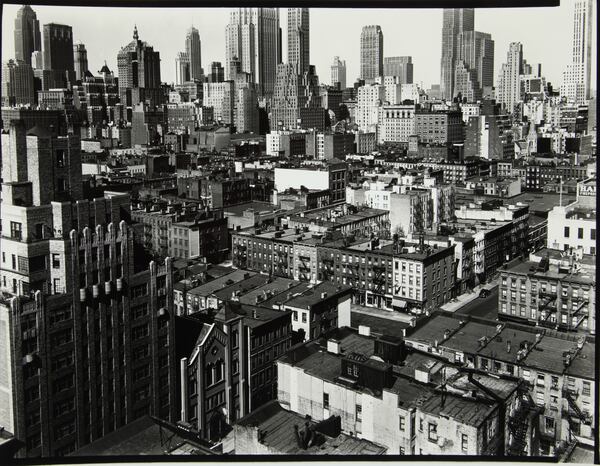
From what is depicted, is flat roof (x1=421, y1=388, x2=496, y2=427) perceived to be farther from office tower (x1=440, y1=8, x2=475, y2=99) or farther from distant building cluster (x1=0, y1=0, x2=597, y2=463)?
office tower (x1=440, y1=8, x2=475, y2=99)

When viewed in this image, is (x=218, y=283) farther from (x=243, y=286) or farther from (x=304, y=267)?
(x=304, y=267)

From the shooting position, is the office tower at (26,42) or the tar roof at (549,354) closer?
the tar roof at (549,354)

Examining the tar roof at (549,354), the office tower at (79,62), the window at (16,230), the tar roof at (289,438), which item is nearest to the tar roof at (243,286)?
the tar roof at (549,354)

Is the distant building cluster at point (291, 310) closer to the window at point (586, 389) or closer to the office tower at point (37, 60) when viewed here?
the window at point (586, 389)

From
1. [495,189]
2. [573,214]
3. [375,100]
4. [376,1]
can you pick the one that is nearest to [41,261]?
[376,1]

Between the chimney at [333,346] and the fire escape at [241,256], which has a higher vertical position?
the chimney at [333,346]

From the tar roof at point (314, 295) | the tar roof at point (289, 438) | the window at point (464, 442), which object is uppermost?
the tar roof at point (314, 295)
